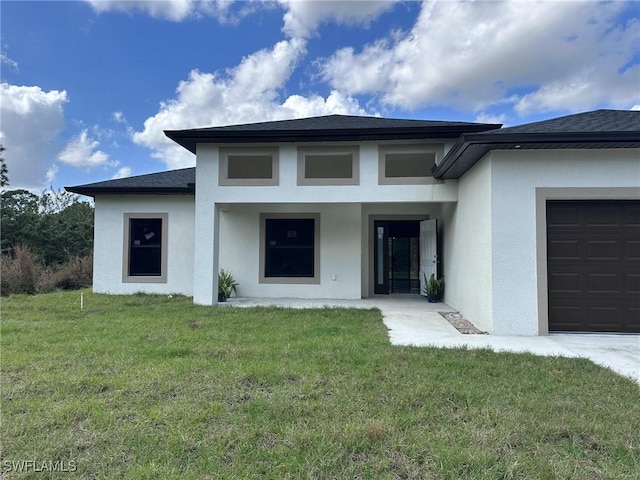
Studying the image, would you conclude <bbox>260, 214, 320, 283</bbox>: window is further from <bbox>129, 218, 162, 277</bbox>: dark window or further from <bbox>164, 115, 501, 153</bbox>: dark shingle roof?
<bbox>129, 218, 162, 277</bbox>: dark window

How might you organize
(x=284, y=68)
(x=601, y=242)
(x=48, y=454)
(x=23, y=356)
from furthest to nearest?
(x=284, y=68), (x=601, y=242), (x=23, y=356), (x=48, y=454)

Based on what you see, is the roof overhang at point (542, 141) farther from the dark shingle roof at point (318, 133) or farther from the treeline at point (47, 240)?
the treeline at point (47, 240)

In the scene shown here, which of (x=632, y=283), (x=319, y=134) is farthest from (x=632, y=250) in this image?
(x=319, y=134)

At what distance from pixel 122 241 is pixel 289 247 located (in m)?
5.10

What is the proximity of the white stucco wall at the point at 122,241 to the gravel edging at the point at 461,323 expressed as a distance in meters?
7.27

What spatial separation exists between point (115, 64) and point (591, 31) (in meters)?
14.3

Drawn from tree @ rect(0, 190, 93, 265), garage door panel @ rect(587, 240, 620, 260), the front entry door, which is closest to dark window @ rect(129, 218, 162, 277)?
the front entry door

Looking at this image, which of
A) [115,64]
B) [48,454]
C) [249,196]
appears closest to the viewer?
[48,454]

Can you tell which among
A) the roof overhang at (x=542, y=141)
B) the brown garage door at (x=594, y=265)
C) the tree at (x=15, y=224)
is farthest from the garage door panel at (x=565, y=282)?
the tree at (x=15, y=224)

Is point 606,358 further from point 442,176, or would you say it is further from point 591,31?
point 591,31

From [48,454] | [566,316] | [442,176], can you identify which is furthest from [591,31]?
[48,454]

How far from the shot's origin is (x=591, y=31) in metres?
8.78

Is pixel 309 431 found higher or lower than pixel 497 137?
lower

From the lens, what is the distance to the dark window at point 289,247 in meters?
10.8
